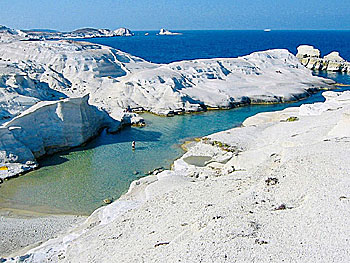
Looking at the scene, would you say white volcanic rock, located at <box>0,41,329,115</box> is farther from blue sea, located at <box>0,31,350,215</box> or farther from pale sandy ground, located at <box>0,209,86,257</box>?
pale sandy ground, located at <box>0,209,86,257</box>

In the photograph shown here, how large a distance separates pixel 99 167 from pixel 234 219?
57.1 ft

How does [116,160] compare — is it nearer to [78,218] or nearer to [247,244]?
[78,218]

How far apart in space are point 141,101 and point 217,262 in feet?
125

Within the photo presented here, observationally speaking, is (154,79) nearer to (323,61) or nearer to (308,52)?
(323,61)

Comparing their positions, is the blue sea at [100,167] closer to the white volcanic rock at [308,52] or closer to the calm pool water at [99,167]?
the calm pool water at [99,167]

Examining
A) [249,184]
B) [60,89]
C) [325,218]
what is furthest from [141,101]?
[325,218]

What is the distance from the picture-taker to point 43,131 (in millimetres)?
30062

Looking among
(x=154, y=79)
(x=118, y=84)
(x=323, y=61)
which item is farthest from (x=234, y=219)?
(x=323, y=61)

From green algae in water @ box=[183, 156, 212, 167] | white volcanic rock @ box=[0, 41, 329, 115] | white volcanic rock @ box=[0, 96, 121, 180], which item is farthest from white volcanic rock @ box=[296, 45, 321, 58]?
green algae in water @ box=[183, 156, 212, 167]

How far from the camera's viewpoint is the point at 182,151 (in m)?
31.0

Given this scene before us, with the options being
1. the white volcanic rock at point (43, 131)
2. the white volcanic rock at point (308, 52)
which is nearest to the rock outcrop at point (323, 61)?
the white volcanic rock at point (308, 52)

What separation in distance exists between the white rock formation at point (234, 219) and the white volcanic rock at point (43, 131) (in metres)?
10.6

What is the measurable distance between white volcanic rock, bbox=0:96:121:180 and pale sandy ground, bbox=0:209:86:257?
19.7 feet

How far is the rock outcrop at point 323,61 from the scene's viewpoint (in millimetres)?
79562
